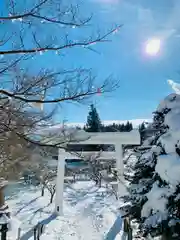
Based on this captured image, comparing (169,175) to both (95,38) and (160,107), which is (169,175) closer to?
(160,107)

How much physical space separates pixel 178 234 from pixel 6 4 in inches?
122

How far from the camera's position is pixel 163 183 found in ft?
8.46

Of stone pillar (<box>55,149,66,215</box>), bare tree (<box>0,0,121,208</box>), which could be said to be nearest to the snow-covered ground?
stone pillar (<box>55,149,66,215</box>)

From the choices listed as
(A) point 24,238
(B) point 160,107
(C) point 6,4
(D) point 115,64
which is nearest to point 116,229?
(A) point 24,238

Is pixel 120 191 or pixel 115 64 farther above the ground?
pixel 115 64

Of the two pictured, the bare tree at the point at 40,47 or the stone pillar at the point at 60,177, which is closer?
the bare tree at the point at 40,47

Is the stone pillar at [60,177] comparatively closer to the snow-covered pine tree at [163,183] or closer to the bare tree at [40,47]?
the bare tree at [40,47]

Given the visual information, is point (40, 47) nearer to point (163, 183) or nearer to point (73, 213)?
point (163, 183)

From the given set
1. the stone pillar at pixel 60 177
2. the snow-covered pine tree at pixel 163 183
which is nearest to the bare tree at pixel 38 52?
the snow-covered pine tree at pixel 163 183

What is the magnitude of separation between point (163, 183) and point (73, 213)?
33.2 feet

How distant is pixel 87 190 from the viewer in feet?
57.2

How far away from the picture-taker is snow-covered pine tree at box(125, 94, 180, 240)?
96.0 inches

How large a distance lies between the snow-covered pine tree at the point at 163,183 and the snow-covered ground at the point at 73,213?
19.5 ft

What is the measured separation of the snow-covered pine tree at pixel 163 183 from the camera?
244cm
